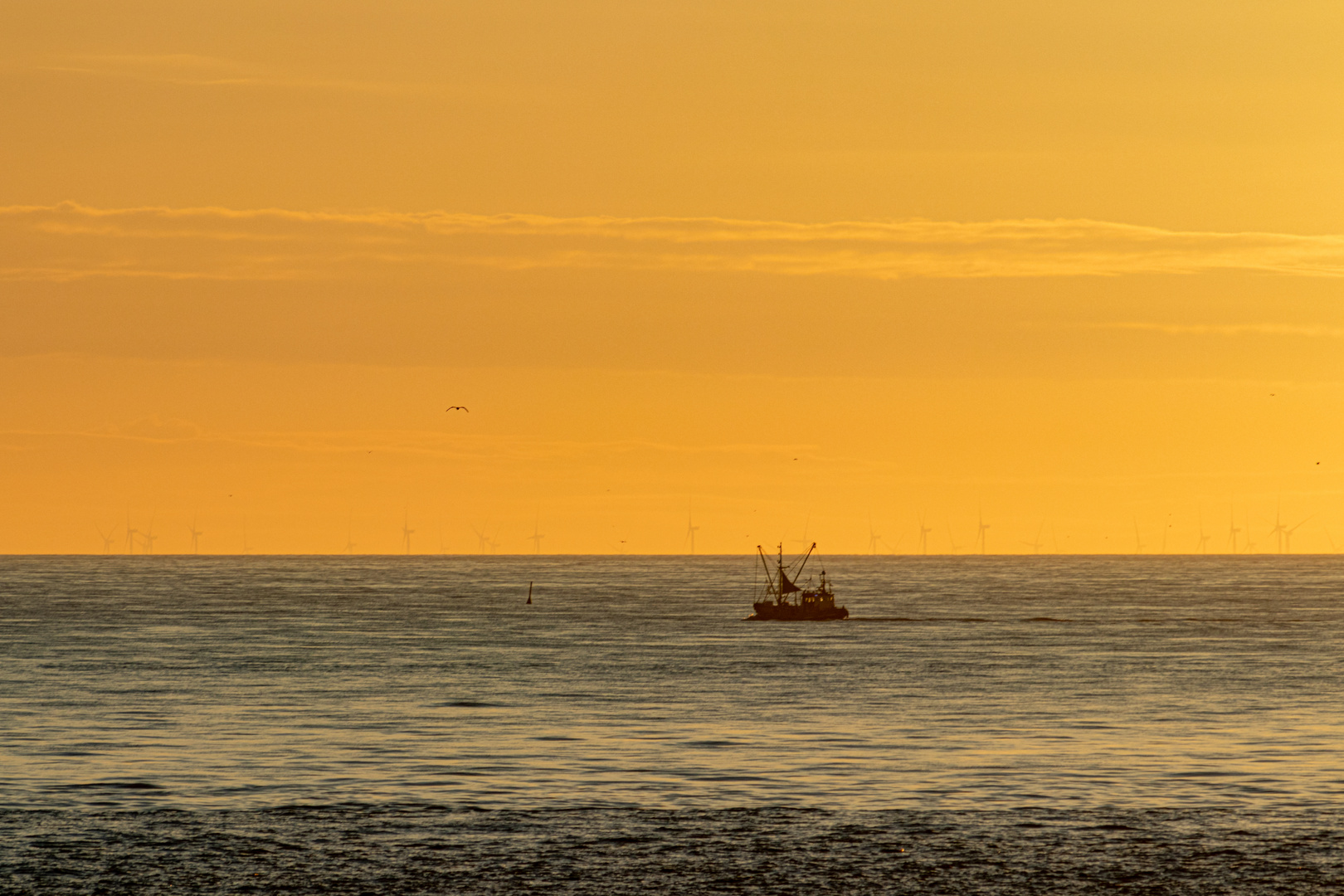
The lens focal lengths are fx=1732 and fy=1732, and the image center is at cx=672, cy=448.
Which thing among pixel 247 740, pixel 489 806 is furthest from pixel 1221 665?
pixel 489 806

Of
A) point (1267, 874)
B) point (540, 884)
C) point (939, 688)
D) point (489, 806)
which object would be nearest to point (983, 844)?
point (1267, 874)

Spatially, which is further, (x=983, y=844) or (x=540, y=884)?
(x=983, y=844)

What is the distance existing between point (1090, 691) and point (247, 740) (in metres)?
58.7

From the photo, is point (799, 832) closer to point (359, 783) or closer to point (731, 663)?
point (359, 783)

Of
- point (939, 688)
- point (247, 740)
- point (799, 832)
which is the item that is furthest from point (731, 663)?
point (799, 832)

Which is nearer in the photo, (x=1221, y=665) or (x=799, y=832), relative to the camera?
(x=799, y=832)

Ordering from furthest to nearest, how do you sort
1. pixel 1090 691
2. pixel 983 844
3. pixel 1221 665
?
pixel 1221 665
pixel 1090 691
pixel 983 844

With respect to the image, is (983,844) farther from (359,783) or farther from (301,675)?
(301,675)

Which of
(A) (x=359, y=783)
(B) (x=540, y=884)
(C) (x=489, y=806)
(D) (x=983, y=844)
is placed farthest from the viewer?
(A) (x=359, y=783)

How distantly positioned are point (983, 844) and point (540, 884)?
44.9 ft

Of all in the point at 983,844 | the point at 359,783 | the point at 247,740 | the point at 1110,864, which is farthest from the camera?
the point at 247,740

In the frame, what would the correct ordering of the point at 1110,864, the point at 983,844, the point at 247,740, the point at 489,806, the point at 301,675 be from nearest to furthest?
the point at 1110,864 < the point at 983,844 < the point at 489,806 < the point at 247,740 < the point at 301,675

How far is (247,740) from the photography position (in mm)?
80438

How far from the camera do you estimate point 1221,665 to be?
5640 inches
